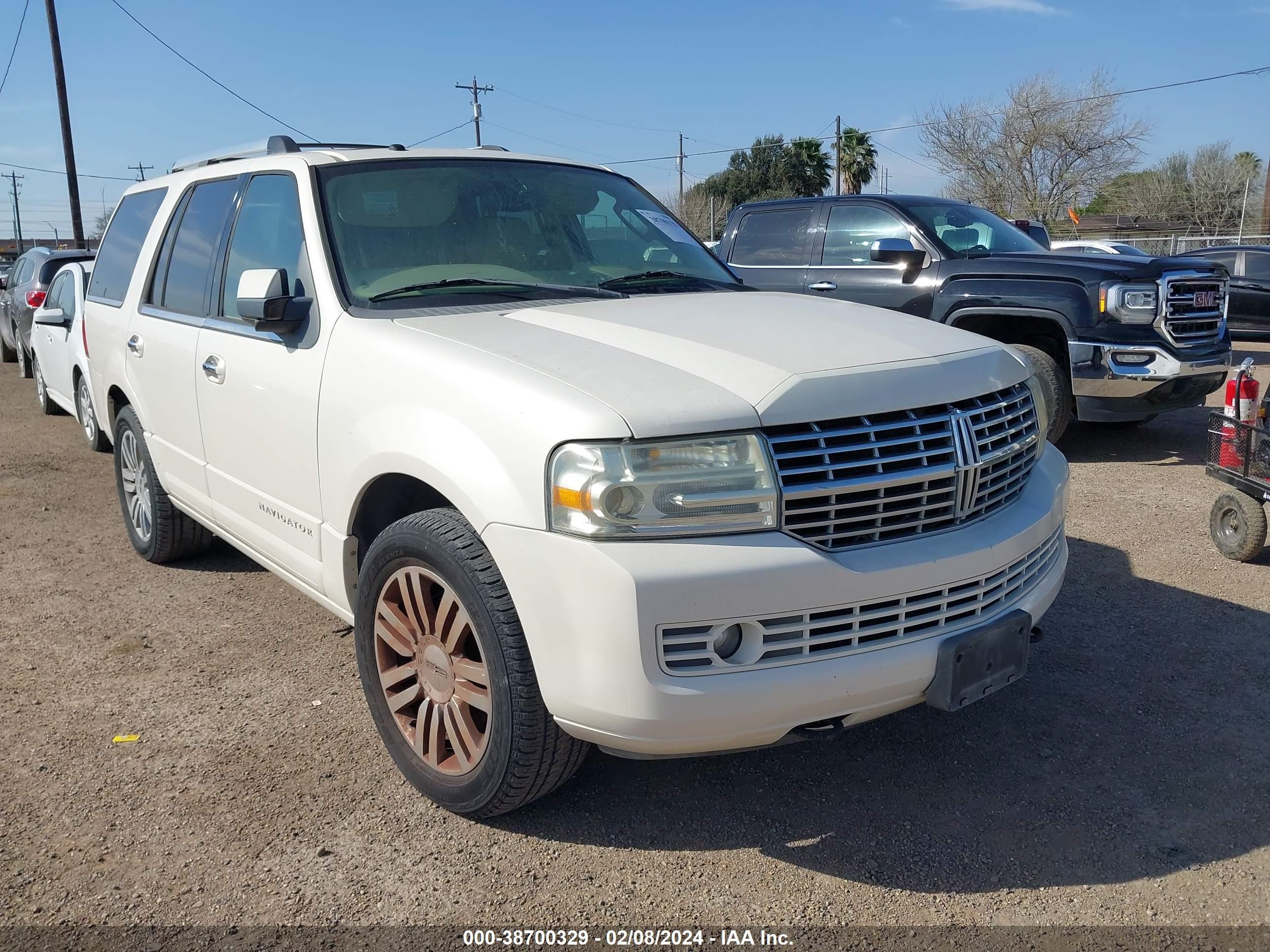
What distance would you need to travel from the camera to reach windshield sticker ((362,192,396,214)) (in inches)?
144

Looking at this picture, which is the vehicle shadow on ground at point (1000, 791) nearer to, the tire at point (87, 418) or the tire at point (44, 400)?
the tire at point (87, 418)

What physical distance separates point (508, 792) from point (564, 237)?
2.08 meters

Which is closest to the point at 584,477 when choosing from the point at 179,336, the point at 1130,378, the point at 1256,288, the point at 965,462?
the point at 965,462

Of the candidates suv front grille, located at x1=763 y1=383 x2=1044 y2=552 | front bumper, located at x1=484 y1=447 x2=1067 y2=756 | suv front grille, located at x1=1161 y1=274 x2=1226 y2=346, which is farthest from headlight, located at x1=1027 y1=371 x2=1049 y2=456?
suv front grille, located at x1=1161 y1=274 x2=1226 y2=346

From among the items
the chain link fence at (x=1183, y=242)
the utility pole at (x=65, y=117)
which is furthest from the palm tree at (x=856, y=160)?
the utility pole at (x=65, y=117)

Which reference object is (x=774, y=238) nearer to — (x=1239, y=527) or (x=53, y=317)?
(x=1239, y=527)

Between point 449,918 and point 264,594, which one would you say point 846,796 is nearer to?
point 449,918

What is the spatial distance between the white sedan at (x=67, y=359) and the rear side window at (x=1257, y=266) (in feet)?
48.6

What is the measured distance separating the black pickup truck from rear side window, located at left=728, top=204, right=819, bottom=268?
0.05 ft

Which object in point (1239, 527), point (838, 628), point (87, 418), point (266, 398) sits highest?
point (266, 398)

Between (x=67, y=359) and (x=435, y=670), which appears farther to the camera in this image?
(x=67, y=359)

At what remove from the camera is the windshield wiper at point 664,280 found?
12.7ft

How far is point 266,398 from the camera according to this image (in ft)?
11.9

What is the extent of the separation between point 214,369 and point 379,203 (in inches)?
37.0
